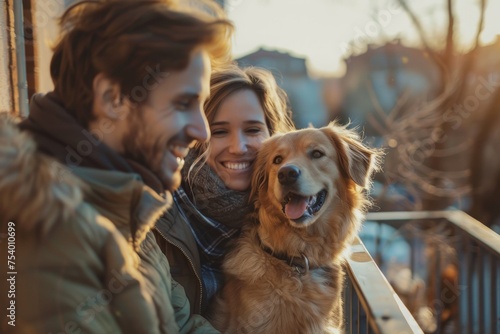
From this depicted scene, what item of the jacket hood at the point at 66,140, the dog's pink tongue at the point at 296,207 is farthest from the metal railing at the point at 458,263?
the jacket hood at the point at 66,140

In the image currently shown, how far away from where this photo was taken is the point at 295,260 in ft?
6.96

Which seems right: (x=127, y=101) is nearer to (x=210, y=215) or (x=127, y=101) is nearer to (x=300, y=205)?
(x=210, y=215)

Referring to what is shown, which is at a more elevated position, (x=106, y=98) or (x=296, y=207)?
(x=106, y=98)

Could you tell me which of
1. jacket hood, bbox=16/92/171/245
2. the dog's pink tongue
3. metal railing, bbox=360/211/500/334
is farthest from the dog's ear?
jacket hood, bbox=16/92/171/245

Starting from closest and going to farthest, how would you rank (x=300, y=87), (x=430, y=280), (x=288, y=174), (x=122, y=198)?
(x=122, y=198), (x=288, y=174), (x=430, y=280), (x=300, y=87)

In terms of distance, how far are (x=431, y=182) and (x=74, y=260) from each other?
5950 millimetres

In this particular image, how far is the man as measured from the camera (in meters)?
0.90

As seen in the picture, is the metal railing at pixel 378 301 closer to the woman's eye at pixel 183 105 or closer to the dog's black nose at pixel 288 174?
the dog's black nose at pixel 288 174

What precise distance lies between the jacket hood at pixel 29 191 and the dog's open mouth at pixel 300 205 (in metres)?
1.41

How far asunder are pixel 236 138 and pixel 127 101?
129 cm

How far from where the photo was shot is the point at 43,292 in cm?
77

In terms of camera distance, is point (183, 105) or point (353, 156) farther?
point (353, 156)

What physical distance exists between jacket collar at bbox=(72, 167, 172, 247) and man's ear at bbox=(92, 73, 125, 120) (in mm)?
124

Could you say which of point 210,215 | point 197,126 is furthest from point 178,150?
point 210,215
